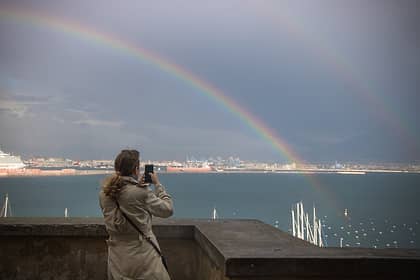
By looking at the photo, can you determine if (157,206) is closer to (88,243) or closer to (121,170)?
(121,170)

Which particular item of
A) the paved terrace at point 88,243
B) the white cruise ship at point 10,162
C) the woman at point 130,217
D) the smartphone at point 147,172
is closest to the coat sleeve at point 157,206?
the woman at point 130,217

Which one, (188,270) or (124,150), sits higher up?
(124,150)

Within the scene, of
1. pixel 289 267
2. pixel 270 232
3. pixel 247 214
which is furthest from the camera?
pixel 247 214

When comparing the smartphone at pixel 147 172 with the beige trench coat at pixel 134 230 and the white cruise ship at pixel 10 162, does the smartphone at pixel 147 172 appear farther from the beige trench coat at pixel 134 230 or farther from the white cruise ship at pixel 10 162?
the white cruise ship at pixel 10 162

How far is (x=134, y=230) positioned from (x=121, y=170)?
385 mm

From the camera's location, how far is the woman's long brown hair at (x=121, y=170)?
2711mm

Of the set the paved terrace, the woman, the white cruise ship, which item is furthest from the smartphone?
the white cruise ship

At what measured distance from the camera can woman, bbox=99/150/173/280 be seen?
107 inches

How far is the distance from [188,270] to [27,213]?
124384mm

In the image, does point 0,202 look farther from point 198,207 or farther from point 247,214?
point 247,214

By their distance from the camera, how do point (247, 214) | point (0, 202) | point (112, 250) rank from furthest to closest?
point (0, 202) < point (247, 214) < point (112, 250)

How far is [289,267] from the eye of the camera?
8.52 feet

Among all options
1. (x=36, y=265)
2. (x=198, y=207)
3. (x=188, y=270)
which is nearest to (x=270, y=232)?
(x=188, y=270)

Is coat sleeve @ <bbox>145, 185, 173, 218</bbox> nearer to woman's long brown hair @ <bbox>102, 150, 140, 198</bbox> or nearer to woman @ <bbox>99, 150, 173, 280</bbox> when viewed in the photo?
woman @ <bbox>99, 150, 173, 280</bbox>
